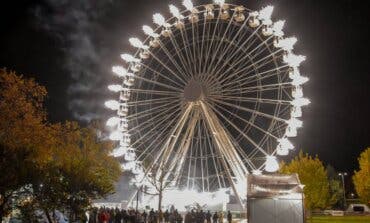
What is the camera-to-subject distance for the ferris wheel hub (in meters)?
36.4

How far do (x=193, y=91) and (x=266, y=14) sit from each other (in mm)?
7902

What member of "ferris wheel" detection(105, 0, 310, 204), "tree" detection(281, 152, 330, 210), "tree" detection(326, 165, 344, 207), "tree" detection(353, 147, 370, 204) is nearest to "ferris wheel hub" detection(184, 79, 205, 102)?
"ferris wheel" detection(105, 0, 310, 204)

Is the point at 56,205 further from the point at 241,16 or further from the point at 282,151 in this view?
the point at 241,16

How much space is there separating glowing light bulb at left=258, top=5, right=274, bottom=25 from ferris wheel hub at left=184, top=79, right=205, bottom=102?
22.1ft

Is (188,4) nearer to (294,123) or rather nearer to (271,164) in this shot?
A: (294,123)

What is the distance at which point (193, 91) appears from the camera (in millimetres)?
36719

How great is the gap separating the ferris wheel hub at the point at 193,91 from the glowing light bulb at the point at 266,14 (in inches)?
265

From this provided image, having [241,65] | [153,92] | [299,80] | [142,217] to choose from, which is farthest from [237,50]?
[142,217]

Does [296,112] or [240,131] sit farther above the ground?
[296,112]

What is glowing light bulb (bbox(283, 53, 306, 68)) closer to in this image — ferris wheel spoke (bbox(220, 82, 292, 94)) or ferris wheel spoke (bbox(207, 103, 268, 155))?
ferris wheel spoke (bbox(220, 82, 292, 94))

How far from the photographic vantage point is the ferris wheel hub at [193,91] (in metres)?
36.4

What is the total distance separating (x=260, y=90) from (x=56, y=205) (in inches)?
716

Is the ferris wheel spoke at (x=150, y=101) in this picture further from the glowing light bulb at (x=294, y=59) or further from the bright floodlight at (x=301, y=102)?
the bright floodlight at (x=301, y=102)

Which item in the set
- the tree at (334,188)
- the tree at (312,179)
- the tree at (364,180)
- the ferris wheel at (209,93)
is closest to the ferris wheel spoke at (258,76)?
the ferris wheel at (209,93)
